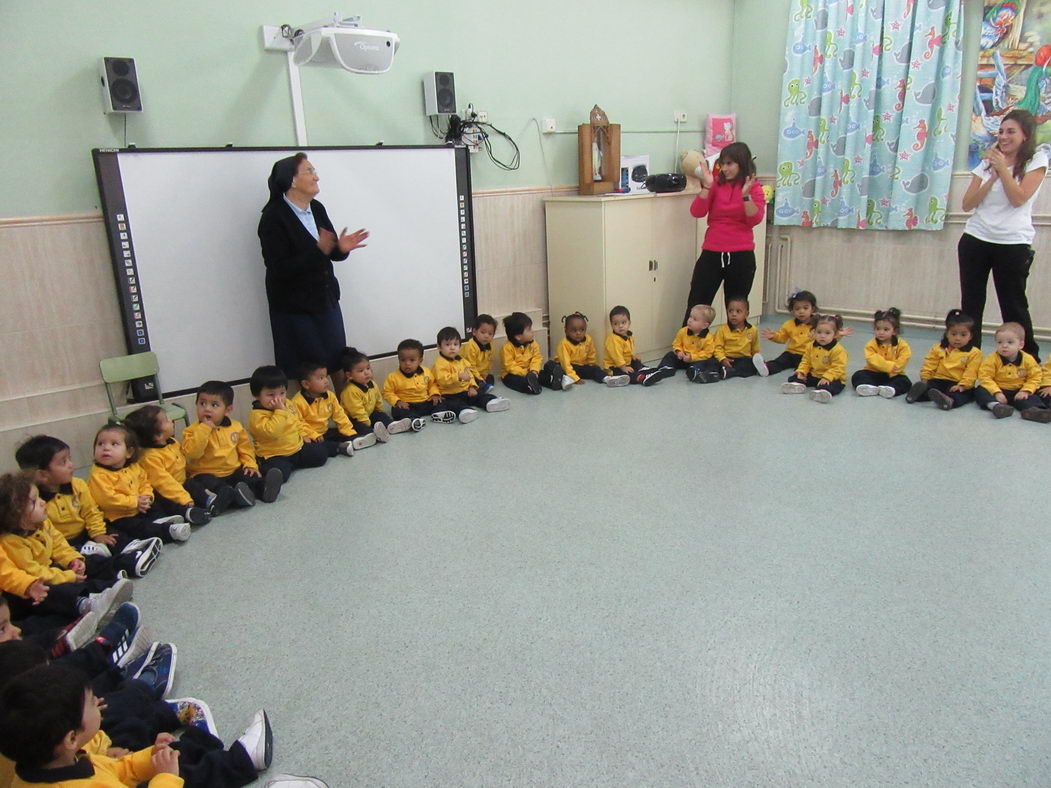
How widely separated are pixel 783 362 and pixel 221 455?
3314 mm

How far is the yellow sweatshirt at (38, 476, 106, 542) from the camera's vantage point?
2547 mm

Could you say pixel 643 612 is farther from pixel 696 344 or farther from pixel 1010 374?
pixel 696 344

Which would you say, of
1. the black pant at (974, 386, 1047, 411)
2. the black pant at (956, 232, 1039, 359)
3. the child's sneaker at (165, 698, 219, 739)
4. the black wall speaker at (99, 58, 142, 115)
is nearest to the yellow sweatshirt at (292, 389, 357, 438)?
the black wall speaker at (99, 58, 142, 115)

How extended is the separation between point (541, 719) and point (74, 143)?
3.14 meters

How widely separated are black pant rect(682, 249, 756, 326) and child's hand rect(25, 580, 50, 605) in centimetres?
382

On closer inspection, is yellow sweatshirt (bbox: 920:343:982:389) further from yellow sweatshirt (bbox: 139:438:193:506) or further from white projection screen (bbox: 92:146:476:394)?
yellow sweatshirt (bbox: 139:438:193:506)

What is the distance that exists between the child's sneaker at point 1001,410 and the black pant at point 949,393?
0.19 metres

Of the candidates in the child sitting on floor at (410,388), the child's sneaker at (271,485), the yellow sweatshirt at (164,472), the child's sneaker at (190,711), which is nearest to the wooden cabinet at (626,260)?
the child sitting on floor at (410,388)

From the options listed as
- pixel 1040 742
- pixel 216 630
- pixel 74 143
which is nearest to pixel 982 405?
pixel 1040 742

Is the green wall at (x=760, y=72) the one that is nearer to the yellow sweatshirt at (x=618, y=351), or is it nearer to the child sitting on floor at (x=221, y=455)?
the yellow sweatshirt at (x=618, y=351)

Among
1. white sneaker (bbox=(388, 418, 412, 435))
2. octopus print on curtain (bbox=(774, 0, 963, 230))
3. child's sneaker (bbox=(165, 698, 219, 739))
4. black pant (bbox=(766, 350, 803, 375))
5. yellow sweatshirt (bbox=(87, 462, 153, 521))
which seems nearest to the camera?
child's sneaker (bbox=(165, 698, 219, 739))

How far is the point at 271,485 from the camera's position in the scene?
3.14 metres

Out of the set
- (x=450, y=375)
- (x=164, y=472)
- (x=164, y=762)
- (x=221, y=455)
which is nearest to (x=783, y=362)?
(x=450, y=375)

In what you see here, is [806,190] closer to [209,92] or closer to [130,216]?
[209,92]
